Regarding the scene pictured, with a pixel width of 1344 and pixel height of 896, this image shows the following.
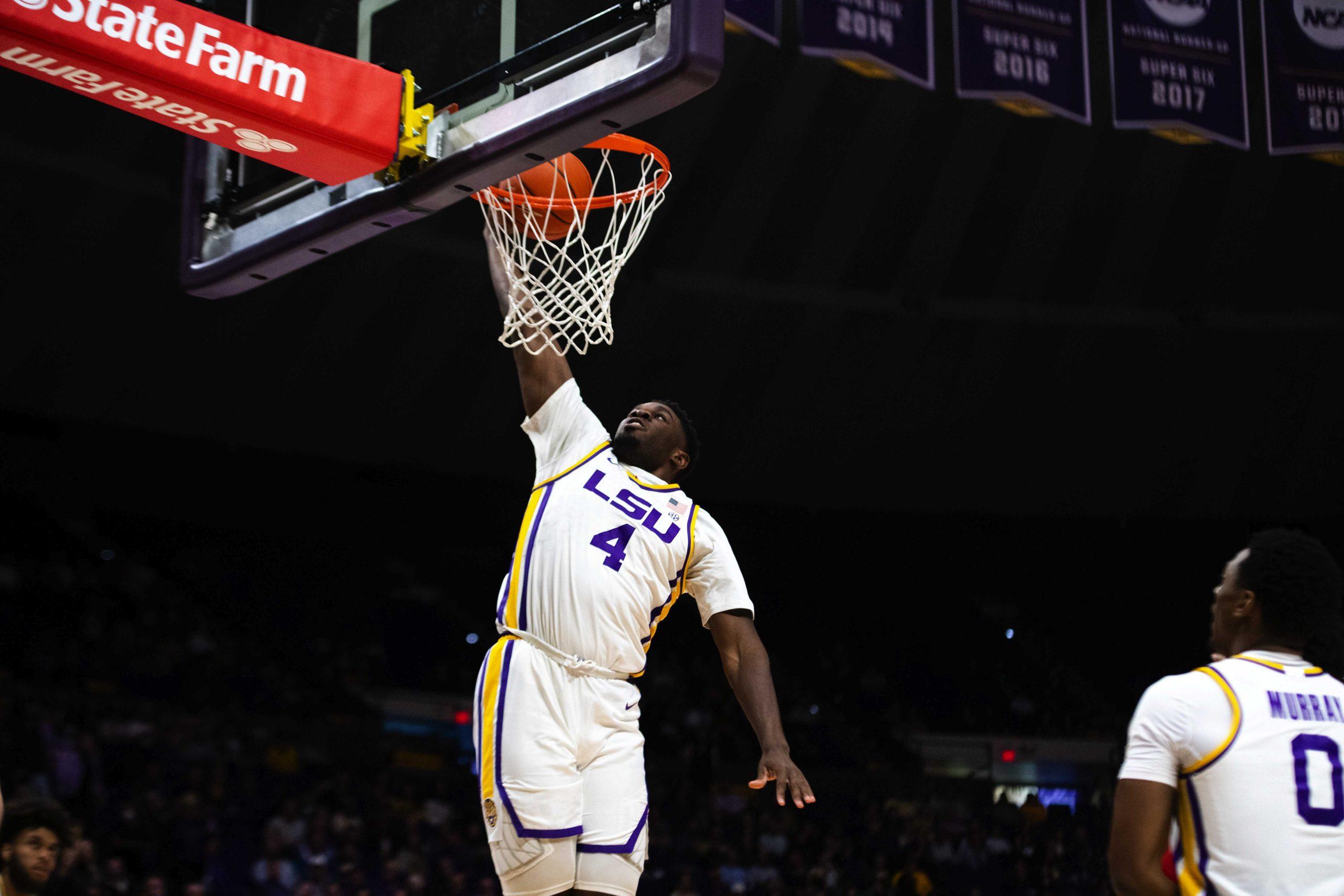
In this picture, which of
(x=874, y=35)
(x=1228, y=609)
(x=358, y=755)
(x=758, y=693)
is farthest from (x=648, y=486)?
(x=358, y=755)

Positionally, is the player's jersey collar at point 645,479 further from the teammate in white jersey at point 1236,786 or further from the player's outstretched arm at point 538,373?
the teammate in white jersey at point 1236,786

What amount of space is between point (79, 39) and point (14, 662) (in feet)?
39.9

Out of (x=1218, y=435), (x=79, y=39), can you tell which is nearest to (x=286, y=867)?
(x=79, y=39)

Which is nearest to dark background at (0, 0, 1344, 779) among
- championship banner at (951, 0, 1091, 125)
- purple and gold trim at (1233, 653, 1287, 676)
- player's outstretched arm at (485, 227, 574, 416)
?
championship banner at (951, 0, 1091, 125)

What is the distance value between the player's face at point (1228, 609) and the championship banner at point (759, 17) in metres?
5.22

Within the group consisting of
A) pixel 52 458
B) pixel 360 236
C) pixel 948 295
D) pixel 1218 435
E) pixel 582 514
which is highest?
pixel 948 295

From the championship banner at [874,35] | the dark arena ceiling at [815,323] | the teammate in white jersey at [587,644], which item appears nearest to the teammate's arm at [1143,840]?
the teammate in white jersey at [587,644]

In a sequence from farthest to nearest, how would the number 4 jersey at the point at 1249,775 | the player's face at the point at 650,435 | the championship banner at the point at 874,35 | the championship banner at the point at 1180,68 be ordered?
the championship banner at the point at 1180,68, the championship banner at the point at 874,35, the player's face at the point at 650,435, the number 4 jersey at the point at 1249,775

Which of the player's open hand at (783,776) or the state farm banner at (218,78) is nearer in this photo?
the state farm banner at (218,78)

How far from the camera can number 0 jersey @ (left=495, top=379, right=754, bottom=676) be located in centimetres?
422

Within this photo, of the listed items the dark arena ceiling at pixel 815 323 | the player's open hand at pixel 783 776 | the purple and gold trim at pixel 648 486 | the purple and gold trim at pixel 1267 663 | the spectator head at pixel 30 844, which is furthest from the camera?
the dark arena ceiling at pixel 815 323

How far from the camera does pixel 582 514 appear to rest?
4332 millimetres

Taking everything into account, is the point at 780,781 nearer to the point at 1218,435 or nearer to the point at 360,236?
the point at 360,236

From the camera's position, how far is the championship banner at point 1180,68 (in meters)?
8.80
